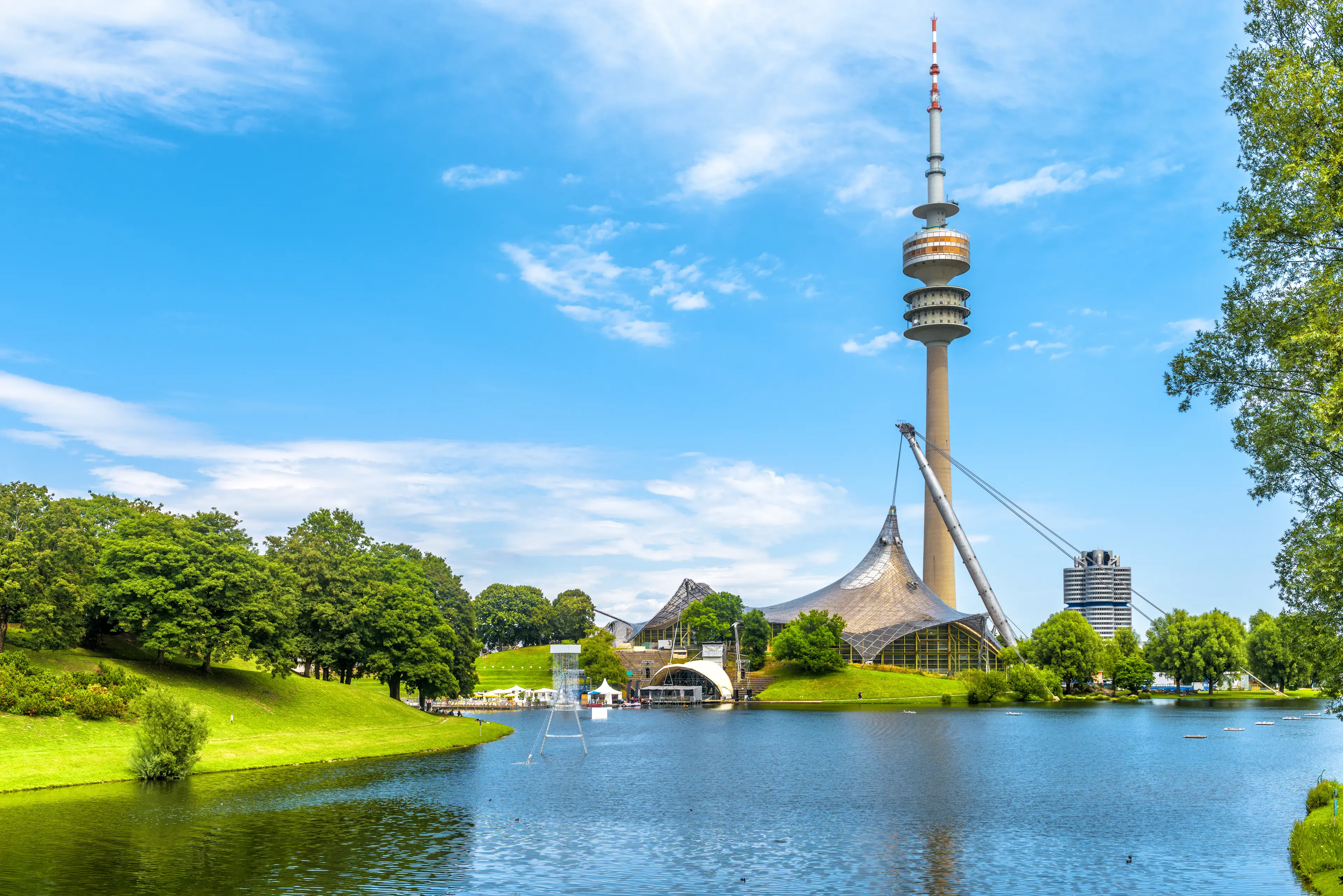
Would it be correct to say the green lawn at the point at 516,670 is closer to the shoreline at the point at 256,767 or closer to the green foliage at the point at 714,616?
the green foliage at the point at 714,616

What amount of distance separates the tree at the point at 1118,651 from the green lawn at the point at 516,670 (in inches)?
3395

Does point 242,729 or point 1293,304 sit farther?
point 242,729

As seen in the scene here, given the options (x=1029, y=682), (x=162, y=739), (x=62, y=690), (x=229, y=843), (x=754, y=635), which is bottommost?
(x=1029, y=682)

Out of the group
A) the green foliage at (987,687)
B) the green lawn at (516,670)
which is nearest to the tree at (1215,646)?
the green foliage at (987,687)

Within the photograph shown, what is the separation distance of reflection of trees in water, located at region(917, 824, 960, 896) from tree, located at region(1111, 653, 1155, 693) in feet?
405

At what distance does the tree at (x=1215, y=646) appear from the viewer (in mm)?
150375

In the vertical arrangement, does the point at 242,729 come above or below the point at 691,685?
above

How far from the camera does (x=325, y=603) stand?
282 ft

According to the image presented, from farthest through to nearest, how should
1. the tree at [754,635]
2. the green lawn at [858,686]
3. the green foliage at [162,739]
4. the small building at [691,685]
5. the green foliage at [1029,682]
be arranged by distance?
the tree at [754,635] < the small building at [691,685] < the green lawn at [858,686] < the green foliage at [1029,682] < the green foliage at [162,739]

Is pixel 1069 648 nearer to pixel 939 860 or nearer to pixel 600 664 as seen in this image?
pixel 600 664

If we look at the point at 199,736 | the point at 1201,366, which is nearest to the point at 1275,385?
the point at 1201,366

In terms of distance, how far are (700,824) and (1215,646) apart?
446 feet

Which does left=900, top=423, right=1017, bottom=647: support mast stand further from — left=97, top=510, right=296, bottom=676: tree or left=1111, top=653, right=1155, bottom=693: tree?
left=97, top=510, right=296, bottom=676: tree

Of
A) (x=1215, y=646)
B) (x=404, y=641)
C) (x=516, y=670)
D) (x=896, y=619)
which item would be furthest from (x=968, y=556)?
(x=404, y=641)
